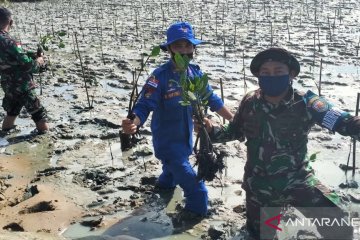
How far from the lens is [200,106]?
3631 mm

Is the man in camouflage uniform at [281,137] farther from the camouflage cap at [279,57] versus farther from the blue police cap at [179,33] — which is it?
the blue police cap at [179,33]

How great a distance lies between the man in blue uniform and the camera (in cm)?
406

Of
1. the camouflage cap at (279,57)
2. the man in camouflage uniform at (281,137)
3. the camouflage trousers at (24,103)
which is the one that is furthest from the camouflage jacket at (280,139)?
the camouflage trousers at (24,103)

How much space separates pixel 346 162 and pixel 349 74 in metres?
3.74

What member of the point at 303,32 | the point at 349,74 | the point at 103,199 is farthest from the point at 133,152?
the point at 303,32

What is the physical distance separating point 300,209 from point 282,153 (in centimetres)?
46

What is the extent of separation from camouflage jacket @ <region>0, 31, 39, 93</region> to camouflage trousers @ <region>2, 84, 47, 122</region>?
7cm

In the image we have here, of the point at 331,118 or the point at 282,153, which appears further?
the point at 282,153

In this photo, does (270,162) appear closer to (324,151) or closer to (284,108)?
(284,108)

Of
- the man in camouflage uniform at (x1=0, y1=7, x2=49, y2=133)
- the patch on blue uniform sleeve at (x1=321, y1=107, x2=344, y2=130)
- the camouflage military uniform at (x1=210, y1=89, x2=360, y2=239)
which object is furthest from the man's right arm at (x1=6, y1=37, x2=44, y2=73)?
the patch on blue uniform sleeve at (x1=321, y1=107, x2=344, y2=130)

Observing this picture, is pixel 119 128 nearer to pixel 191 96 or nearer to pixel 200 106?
pixel 200 106

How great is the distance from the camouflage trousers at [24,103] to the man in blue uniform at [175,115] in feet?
9.26

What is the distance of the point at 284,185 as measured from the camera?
3646 millimetres

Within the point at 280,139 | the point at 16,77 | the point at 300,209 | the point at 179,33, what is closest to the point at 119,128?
the point at 16,77
